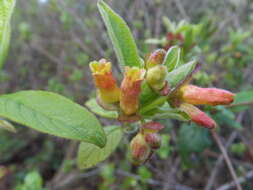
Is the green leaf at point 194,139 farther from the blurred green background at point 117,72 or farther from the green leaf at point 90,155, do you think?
the green leaf at point 90,155

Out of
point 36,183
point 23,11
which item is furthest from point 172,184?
point 23,11

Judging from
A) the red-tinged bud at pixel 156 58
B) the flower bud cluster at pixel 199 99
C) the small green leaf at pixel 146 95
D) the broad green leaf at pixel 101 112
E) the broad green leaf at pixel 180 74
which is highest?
the red-tinged bud at pixel 156 58

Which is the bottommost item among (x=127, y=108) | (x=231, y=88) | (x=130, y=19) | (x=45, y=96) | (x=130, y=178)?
(x=130, y=178)

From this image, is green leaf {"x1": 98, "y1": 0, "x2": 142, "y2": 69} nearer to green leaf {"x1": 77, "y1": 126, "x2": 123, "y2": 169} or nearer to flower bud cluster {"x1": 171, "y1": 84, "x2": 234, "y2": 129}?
flower bud cluster {"x1": 171, "y1": 84, "x2": 234, "y2": 129}

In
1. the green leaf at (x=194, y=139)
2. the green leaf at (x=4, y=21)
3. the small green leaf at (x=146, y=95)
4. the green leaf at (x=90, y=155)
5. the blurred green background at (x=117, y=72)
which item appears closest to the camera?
the green leaf at (x=4, y=21)

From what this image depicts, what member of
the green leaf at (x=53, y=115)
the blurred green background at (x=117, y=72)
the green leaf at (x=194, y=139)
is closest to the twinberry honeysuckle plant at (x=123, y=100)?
the green leaf at (x=53, y=115)

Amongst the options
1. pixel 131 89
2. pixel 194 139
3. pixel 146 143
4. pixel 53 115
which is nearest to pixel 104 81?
pixel 131 89

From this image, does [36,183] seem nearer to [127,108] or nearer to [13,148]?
[127,108]

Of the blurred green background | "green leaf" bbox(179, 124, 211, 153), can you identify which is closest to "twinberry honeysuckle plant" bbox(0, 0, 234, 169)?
the blurred green background
